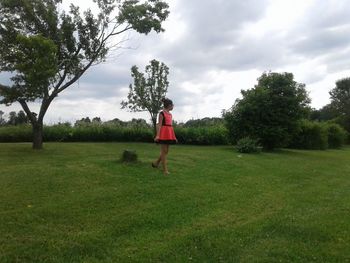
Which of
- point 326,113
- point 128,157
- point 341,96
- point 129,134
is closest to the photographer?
point 128,157

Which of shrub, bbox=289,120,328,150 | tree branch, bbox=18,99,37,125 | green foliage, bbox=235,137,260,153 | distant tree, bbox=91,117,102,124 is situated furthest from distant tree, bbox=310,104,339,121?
tree branch, bbox=18,99,37,125

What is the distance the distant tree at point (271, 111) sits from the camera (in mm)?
20281

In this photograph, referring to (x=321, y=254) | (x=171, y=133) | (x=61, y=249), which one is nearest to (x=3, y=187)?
(x=61, y=249)

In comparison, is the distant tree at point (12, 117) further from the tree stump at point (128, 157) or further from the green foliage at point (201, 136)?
the tree stump at point (128, 157)

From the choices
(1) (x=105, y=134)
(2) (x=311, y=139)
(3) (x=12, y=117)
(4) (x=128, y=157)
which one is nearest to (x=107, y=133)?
(1) (x=105, y=134)

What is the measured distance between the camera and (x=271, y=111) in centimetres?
2030

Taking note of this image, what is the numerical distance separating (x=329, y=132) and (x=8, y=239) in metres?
29.7

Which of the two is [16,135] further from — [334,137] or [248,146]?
[334,137]

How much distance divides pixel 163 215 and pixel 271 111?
47.9 ft

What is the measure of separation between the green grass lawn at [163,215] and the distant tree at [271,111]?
31.2 feet

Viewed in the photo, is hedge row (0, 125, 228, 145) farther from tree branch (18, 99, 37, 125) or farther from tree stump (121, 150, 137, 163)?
tree stump (121, 150, 137, 163)

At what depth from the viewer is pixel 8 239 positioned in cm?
527

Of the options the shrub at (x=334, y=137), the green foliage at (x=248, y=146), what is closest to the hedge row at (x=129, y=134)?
the green foliage at (x=248, y=146)

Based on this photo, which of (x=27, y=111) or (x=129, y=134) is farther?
(x=129, y=134)
